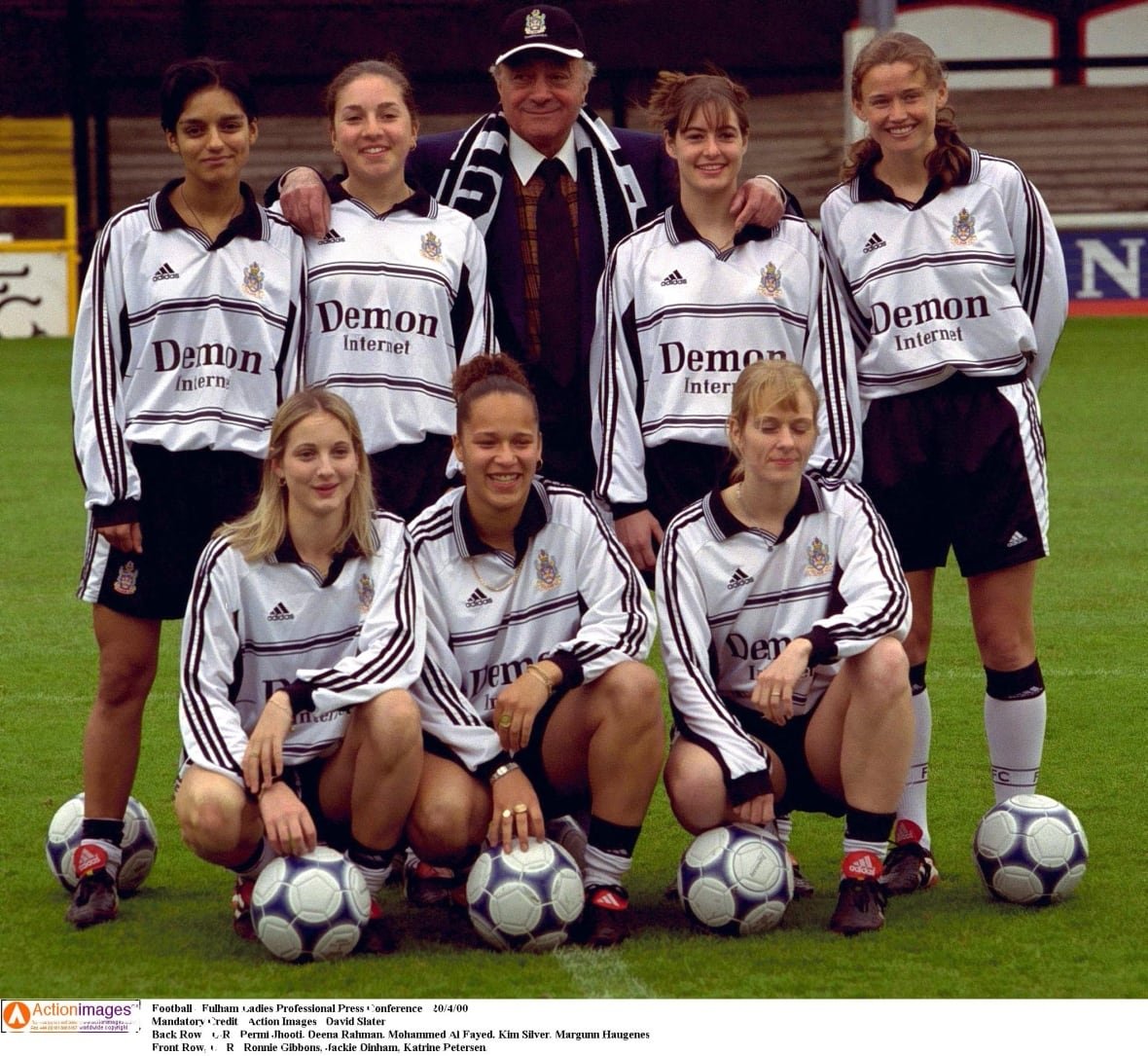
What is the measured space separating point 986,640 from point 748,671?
1.99 ft

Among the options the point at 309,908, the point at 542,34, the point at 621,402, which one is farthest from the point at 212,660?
the point at 542,34

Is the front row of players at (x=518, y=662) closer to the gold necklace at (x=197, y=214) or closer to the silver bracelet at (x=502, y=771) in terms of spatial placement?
the silver bracelet at (x=502, y=771)

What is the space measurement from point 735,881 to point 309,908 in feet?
2.69

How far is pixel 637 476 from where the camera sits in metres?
4.42

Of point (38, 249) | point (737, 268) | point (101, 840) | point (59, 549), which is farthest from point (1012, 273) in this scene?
point (38, 249)

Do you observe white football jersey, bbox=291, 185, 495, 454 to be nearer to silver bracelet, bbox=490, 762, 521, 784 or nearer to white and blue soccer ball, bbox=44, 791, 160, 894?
silver bracelet, bbox=490, 762, 521, 784

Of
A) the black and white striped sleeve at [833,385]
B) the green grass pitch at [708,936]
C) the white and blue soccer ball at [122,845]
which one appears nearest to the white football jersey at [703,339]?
the black and white striped sleeve at [833,385]

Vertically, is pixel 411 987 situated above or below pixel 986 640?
below

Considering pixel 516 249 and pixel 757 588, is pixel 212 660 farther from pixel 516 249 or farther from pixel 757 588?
pixel 516 249

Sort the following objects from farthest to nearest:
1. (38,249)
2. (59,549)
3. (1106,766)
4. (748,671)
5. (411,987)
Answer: (38,249)
(59,549)
(1106,766)
(748,671)
(411,987)

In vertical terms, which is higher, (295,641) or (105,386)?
(105,386)

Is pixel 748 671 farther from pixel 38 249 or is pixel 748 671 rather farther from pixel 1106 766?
pixel 38 249

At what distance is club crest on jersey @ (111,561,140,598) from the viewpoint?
13.9 feet

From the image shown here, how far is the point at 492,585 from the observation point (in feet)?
13.6
